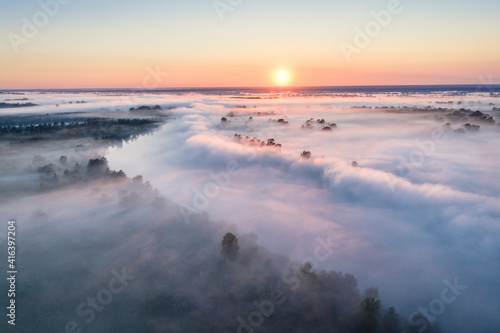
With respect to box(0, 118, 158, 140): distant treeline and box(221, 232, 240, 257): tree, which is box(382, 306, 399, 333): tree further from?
box(0, 118, 158, 140): distant treeline

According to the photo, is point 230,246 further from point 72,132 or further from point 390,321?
point 72,132

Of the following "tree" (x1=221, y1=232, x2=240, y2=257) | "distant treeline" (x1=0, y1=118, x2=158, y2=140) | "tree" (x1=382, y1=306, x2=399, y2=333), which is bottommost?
"tree" (x1=382, y1=306, x2=399, y2=333)

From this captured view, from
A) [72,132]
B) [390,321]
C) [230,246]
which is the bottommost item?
[390,321]

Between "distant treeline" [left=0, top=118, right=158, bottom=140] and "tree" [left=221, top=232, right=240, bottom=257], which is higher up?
"distant treeline" [left=0, top=118, right=158, bottom=140]

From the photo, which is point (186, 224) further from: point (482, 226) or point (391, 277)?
point (482, 226)

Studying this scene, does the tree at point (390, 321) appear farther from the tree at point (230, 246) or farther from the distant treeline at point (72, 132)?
the distant treeline at point (72, 132)

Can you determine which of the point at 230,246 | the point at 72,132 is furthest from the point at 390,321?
the point at 72,132

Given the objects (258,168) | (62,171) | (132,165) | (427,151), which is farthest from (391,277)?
(62,171)

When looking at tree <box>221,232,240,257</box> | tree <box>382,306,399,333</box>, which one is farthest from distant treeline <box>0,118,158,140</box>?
tree <box>382,306,399,333</box>

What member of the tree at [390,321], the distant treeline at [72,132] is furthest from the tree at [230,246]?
the distant treeline at [72,132]
